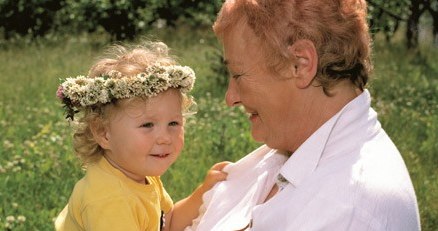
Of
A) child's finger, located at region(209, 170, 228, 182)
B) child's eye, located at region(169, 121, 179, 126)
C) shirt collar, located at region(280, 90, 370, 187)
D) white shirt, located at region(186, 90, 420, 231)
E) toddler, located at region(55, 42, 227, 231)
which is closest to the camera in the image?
white shirt, located at region(186, 90, 420, 231)

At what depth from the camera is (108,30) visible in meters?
12.9

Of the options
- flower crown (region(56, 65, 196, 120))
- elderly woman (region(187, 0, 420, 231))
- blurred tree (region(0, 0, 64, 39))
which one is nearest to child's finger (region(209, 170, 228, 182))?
elderly woman (region(187, 0, 420, 231))

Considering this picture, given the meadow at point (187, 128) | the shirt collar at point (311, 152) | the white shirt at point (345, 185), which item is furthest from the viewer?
the meadow at point (187, 128)

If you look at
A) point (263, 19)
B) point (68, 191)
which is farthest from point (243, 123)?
point (263, 19)

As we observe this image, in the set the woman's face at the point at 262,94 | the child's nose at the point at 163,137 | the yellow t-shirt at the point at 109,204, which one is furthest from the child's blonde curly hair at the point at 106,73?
the woman's face at the point at 262,94

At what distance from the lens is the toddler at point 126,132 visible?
3.24 m

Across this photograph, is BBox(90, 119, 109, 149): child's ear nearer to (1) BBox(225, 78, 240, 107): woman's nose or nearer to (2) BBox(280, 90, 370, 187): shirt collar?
(1) BBox(225, 78, 240, 107): woman's nose

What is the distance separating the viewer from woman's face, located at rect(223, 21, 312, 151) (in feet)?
10.2

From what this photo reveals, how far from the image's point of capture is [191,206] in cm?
367

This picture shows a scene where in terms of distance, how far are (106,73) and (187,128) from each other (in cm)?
329

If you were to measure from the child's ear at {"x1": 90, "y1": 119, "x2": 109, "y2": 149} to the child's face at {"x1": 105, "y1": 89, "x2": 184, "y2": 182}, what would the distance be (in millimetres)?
26

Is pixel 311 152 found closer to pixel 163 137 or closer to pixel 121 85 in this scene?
pixel 163 137

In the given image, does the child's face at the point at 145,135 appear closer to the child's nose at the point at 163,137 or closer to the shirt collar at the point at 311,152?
the child's nose at the point at 163,137

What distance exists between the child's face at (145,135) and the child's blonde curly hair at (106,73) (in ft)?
0.22
